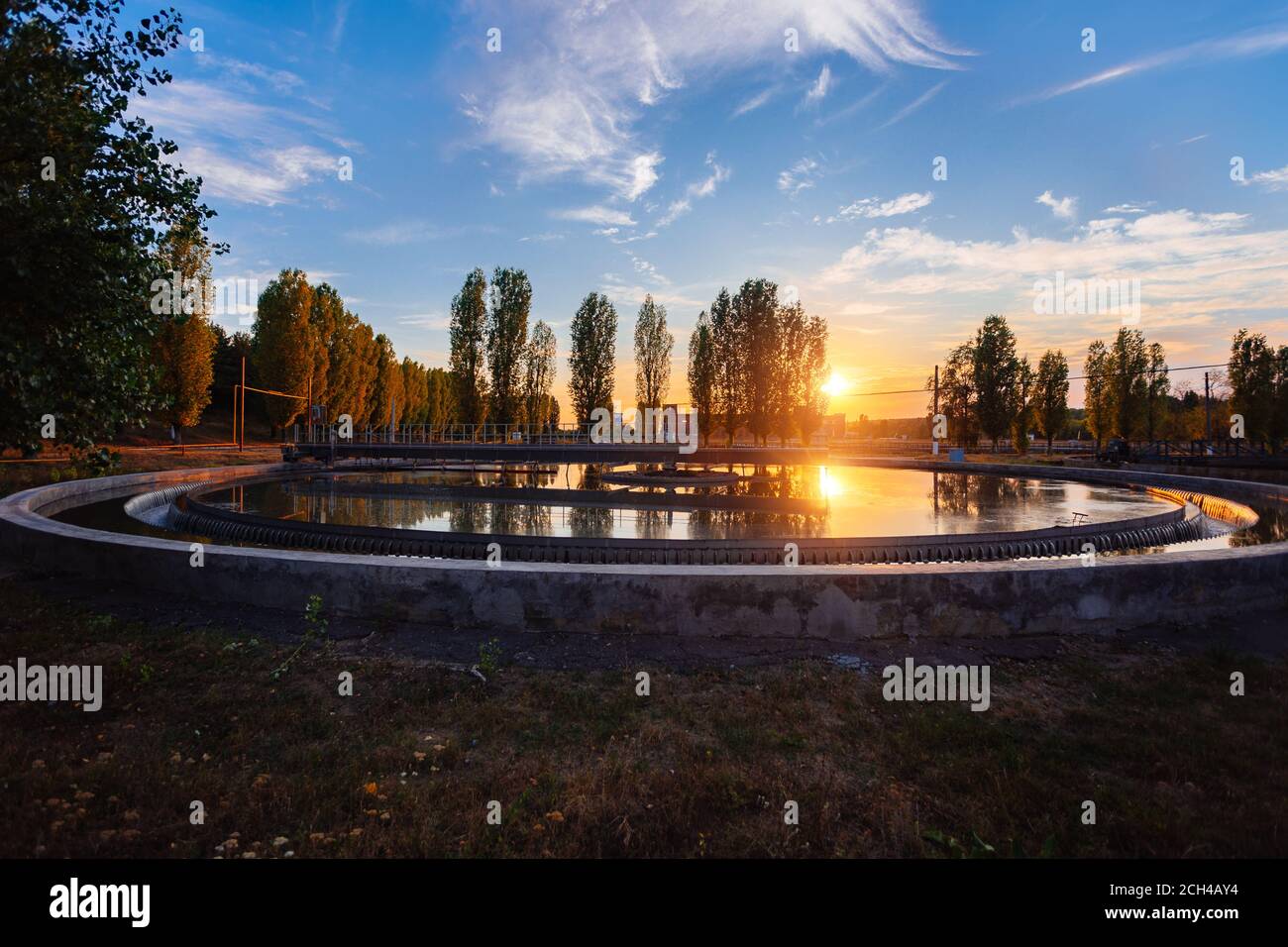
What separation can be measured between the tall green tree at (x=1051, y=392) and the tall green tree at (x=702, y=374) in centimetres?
2884

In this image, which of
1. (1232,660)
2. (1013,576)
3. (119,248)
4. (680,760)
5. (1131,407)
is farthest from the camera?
(1131,407)

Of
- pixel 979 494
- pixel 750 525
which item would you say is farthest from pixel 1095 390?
pixel 750 525

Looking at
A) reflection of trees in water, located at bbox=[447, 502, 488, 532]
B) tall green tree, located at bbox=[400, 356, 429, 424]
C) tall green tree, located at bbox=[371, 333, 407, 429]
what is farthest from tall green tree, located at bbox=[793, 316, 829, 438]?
tall green tree, located at bbox=[400, 356, 429, 424]

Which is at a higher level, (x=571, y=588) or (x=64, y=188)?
(x=64, y=188)

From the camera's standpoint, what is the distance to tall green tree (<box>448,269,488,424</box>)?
5594 cm

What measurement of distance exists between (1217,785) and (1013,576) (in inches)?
126

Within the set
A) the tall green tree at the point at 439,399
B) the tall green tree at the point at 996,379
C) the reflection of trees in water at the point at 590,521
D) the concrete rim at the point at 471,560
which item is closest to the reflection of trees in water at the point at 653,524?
the reflection of trees in water at the point at 590,521

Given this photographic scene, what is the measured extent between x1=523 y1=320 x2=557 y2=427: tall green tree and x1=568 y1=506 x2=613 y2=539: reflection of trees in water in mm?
37396

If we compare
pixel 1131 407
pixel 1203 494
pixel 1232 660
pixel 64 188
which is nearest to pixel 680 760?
pixel 1232 660

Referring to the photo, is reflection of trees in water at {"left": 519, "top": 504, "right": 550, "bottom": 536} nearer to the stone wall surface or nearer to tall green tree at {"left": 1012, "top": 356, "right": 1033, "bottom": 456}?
the stone wall surface

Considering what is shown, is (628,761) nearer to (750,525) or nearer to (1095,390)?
(750,525)

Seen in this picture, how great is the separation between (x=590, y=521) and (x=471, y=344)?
44.4 meters

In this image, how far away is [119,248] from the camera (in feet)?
22.1
